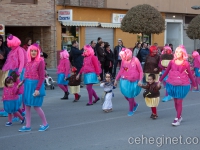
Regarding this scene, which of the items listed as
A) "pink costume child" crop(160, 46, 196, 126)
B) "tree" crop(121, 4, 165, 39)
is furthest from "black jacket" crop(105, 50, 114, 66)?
"pink costume child" crop(160, 46, 196, 126)

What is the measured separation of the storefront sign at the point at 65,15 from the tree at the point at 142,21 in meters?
3.03

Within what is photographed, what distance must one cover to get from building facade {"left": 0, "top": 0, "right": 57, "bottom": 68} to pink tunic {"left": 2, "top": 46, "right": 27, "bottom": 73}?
37.9 ft

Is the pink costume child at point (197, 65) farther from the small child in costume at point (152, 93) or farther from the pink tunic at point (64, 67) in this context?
the small child in costume at point (152, 93)

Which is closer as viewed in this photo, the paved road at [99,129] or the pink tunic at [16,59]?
the paved road at [99,129]

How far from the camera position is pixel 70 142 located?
8.60 m

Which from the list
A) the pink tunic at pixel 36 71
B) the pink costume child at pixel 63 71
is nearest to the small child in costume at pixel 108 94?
the pink costume child at pixel 63 71

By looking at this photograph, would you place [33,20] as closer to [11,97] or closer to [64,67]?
[64,67]

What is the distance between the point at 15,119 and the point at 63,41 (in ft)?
51.1

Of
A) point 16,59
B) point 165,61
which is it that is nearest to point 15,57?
point 16,59

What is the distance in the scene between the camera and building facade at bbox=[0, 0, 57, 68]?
2256 centimetres

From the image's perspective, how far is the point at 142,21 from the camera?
24.8 m

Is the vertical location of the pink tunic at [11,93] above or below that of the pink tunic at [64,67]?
below

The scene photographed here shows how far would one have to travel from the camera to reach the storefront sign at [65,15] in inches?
974

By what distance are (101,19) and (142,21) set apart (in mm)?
4183
